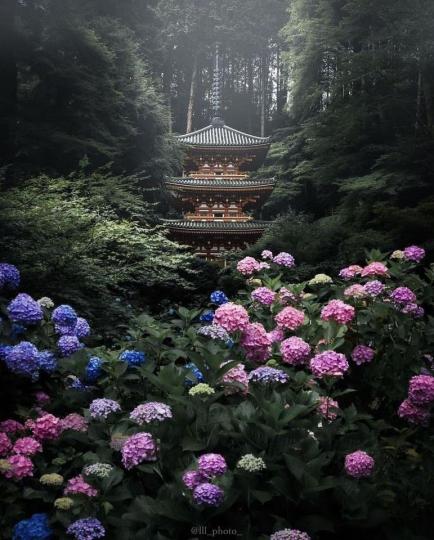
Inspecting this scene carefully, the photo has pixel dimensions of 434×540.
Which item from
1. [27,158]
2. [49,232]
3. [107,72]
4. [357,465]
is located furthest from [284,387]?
[107,72]

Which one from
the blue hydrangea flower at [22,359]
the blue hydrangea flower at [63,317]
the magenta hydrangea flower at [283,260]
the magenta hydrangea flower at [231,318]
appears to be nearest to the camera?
the blue hydrangea flower at [22,359]

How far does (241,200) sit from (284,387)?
55.8 feet

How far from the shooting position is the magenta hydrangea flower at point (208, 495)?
1742 mm

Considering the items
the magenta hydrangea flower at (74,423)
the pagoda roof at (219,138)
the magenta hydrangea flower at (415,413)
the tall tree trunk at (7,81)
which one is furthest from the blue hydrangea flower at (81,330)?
the pagoda roof at (219,138)

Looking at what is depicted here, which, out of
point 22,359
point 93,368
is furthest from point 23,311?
point 93,368

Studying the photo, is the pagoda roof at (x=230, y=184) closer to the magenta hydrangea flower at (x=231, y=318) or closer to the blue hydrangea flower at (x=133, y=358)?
the magenta hydrangea flower at (x=231, y=318)

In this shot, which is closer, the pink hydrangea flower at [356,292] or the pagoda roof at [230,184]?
the pink hydrangea flower at [356,292]

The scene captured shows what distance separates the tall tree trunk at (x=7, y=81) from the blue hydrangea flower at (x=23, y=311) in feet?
30.0

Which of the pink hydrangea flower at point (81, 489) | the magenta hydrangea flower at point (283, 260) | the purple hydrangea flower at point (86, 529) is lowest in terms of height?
the purple hydrangea flower at point (86, 529)

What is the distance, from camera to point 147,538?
72.9 inches

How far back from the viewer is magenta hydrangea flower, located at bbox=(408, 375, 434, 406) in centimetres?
273

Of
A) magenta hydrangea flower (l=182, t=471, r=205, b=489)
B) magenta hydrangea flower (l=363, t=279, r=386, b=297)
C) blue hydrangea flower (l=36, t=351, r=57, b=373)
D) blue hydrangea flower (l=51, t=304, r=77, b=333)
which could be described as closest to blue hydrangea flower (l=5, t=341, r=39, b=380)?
blue hydrangea flower (l=36, t=351, r=57, b=373)

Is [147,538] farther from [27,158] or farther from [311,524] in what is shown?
[27,158]

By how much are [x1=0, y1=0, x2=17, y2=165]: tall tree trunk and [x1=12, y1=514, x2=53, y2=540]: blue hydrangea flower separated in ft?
33.7
